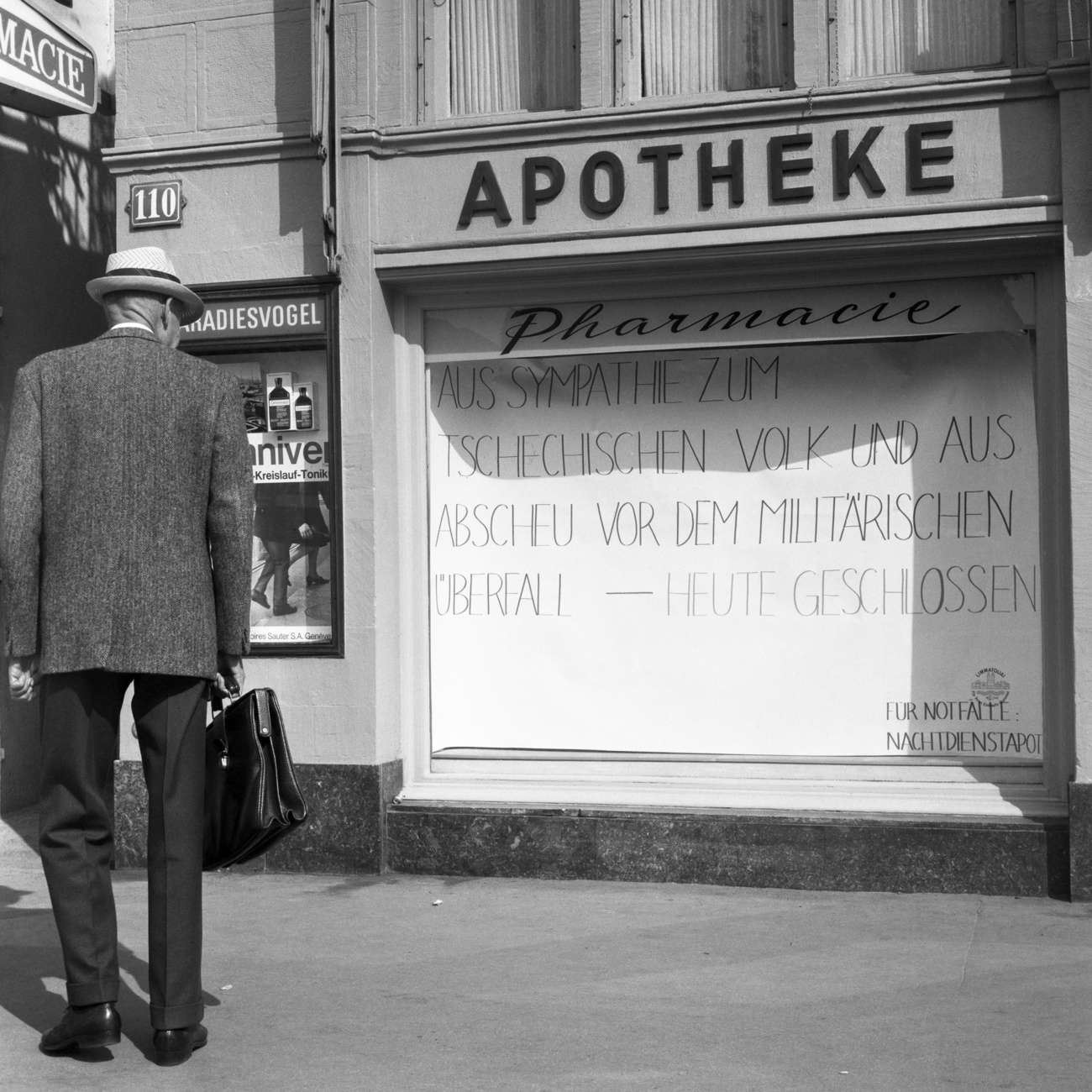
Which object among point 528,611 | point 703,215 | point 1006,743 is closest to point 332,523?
point 528,611

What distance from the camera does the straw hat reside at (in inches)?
164

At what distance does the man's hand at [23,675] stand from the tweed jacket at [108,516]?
38mm

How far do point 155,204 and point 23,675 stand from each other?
12.0ft

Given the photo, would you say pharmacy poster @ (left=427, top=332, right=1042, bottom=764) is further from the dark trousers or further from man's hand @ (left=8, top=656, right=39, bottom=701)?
man's hand @ (left=8, top=656, right=39, bottom=701)

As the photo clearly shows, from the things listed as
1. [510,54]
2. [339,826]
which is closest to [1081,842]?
[339,826]

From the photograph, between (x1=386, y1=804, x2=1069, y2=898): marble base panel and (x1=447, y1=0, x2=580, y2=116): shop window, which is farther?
(x1=447, y1=0, x2=580, y2=116): shop window

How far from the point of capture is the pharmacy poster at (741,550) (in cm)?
649

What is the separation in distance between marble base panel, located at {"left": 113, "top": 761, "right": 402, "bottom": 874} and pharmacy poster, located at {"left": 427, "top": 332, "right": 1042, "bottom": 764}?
1.69 ft

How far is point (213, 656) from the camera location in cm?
407

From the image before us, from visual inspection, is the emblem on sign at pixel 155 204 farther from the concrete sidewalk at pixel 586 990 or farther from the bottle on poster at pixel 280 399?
the concrete sidewalk at pixel 586 990

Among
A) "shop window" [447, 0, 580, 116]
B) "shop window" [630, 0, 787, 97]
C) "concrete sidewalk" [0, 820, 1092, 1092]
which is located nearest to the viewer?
"concrete sidewalk" [0, 820, 1092, 1092]

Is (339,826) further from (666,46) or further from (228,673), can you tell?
(666,46)

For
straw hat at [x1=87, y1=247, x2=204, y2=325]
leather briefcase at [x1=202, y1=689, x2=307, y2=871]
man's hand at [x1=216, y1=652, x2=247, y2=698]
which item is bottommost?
leather briefcase at [x1=202, y1=689, x2=307, y2=871]

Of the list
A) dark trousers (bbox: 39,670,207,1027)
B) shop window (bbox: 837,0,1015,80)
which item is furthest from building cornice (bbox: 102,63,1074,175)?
dark trousers (bbox: 39,670,207,1027)
